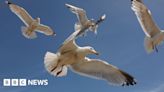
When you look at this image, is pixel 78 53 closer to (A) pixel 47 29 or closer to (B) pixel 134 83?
(B) pixel 134 83

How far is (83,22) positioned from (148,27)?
1235 mm

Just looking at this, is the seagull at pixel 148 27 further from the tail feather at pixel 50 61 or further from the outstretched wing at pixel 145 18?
the tail feather at pixel 50 61

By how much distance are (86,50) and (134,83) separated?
88 centimetres

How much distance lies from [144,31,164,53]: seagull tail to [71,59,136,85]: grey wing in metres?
1.41

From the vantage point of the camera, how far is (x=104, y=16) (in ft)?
28.6

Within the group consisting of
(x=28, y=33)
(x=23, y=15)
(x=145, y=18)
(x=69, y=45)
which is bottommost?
(x=28, y=33)

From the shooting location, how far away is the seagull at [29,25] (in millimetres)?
11625

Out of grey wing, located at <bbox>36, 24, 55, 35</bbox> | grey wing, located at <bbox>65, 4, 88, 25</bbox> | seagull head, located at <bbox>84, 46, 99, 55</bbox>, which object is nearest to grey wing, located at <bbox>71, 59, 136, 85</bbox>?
seagull head, located at <bbox>84, 46, 99, 55</bbox>

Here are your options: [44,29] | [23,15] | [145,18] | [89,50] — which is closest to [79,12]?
[44,29]

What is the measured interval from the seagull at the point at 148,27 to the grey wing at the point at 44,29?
2.48 meters

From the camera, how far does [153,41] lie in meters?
9.82

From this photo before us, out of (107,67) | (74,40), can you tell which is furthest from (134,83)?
(74,40)

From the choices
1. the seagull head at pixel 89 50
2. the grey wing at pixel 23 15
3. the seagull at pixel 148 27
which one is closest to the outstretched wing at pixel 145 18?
the seagull at pixel 148 27

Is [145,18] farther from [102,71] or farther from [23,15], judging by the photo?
[23,15]
